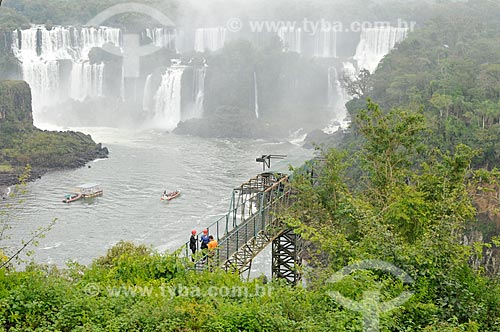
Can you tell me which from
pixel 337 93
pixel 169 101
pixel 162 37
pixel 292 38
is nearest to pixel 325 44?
pixel 292 38

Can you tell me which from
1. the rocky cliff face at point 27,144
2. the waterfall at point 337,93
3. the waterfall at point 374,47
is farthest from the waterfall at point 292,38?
the rocky cliff face at point 27,144

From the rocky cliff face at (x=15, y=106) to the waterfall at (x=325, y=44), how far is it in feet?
95.7

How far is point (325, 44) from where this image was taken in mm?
63969

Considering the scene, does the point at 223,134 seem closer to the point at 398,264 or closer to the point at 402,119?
the point at 402,119

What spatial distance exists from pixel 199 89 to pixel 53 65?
12843mm

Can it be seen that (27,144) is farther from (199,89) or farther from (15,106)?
(199,89)

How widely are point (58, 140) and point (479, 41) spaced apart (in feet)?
95.7

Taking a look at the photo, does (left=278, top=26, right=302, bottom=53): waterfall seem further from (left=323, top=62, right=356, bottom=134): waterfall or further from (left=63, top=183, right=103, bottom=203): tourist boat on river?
(left=63, top=183, right=103, bottom=203): tourist boat on river

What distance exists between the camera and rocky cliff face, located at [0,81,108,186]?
38438 mm

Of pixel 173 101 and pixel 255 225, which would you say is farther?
pixel 173 101

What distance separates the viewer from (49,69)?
56344mm

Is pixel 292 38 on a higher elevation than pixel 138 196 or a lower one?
higher

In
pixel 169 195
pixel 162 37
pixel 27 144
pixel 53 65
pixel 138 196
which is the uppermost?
pixel 162 37

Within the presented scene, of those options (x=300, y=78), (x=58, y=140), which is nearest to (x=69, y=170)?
(x=58, y=140)
